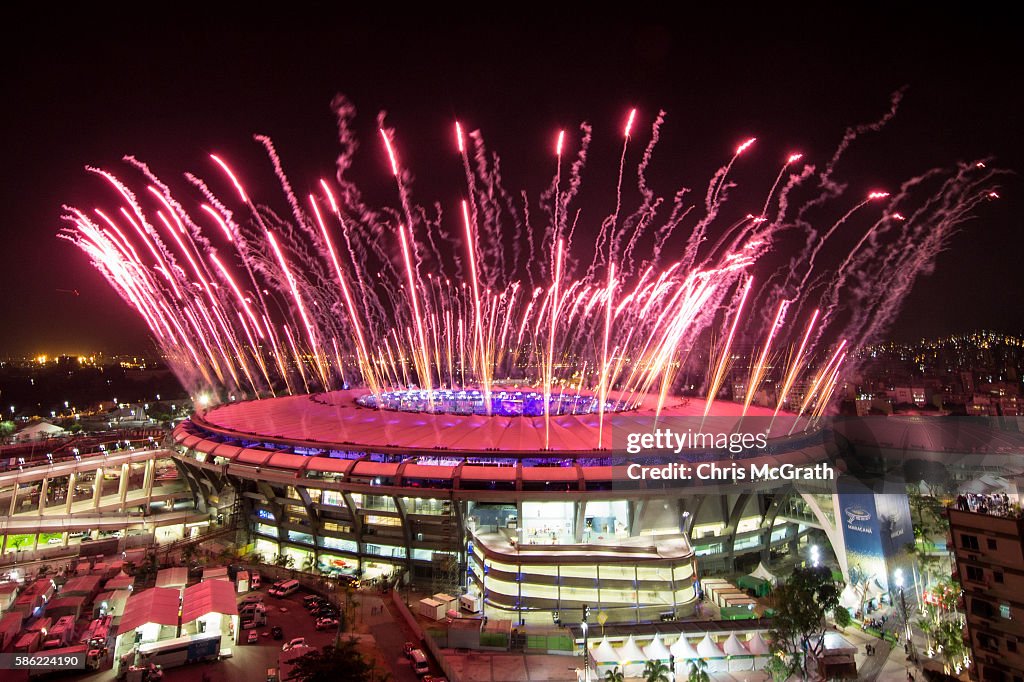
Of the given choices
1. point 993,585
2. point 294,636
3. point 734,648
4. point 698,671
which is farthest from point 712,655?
point 294,636

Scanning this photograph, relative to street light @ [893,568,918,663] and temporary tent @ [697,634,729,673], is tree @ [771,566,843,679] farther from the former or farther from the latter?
street light @ [893,568,918,663]

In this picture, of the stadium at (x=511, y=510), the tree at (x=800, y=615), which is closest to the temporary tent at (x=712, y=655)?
the tree at (x=800, y=615)

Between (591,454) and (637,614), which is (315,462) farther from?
(637,614)

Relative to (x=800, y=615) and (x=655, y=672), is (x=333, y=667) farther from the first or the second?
(x=800, y=615)

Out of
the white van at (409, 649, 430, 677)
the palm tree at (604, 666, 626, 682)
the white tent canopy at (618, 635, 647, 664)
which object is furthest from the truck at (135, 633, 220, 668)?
the white tent canopy at (618, 635, 647, 664)

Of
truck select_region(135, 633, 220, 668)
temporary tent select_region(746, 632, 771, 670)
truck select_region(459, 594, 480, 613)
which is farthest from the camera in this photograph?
truck select_region(459, 594, 480, 613)

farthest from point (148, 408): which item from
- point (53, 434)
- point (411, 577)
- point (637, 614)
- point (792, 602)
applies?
point (792, 602)
